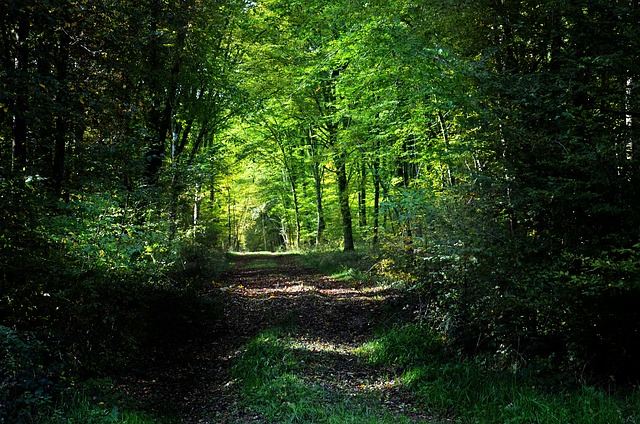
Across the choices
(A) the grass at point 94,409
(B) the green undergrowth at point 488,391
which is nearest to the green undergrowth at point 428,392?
(B) the green undergrowth at point 488,391

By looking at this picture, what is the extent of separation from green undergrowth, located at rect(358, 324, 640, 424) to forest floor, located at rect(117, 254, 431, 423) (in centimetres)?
33

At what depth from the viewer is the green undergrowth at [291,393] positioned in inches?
196

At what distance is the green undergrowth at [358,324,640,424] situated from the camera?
4387mm

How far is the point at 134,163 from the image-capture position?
845 centimetres

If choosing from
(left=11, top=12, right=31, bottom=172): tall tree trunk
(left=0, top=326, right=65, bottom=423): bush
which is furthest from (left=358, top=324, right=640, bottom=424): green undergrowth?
(left=11, top=12, right=31, bottom=172): tall tree trunk

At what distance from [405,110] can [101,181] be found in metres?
8.41

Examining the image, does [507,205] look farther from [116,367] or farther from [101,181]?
[101,181]

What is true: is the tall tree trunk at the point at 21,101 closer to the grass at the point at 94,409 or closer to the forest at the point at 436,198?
the forest at the point at 436,198

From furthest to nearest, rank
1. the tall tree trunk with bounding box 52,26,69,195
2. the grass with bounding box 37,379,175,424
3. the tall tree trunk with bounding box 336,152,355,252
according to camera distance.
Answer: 1. the tall tree trunk with bounding box 336,152,355,252
2. the tall tree trunk with bounding box 52,26,69,195
3. the grass with bounding box 37,379,175,424

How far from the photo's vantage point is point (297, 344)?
746cm

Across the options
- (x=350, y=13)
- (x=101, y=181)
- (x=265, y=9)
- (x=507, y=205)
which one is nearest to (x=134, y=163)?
(x=101, y=181)

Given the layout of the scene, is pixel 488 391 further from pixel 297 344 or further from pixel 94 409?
pixel 94 409

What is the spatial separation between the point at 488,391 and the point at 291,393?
2647 mm

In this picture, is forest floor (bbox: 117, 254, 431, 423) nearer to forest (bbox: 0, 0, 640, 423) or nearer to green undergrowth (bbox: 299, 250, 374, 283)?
forest (bbox: 0, 0, 640, 423)
